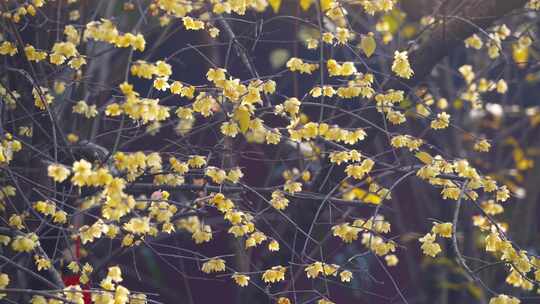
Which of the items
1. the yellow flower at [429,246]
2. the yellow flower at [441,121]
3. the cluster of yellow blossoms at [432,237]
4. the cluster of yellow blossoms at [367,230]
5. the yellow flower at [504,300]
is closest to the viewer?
the yellow flower at [504,300]

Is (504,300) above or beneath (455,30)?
beneath

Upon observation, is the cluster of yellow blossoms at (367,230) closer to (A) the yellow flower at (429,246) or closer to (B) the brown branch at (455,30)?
(A) the yellow flower at (429,246)

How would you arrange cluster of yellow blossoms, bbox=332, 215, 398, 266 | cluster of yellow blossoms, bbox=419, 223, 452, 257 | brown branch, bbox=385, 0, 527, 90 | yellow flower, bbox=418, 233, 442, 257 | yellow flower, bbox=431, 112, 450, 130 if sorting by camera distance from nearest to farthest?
cluster of yellow blossoms, bbox=419, 223, 452, 257, yellow flower, bbox=418, 233, 442, 257, cluster of yellow blossoms, bbox=332, 215, 398, 266, yellow flower, bbox=431, 112, 450, 130, brown branch, bbox=385, 0, 527, 90

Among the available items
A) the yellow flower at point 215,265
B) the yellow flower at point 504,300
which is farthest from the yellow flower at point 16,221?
the yellow flower at point 504,300

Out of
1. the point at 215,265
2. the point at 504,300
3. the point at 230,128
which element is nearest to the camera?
the point at 504,300

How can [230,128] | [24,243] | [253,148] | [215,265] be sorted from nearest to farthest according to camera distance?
[24,243] < [230,128] < [215,265] < [253,148]

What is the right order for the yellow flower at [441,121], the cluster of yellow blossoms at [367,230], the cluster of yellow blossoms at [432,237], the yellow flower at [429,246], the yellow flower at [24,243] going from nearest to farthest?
the yellow flower at [24,243] → the cluster of yellow blossoms at [432,237] → the yellow flower at [429,246] → the cluster of yellow blossoms at [367,230] → the yellow flower at [441,121]

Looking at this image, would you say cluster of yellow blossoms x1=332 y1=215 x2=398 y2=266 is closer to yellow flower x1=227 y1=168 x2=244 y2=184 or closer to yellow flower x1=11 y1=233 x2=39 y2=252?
yellow flower x1=227 y1=168 x2=244 y2=184

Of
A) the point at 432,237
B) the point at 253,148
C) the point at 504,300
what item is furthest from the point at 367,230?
the point at 253,148

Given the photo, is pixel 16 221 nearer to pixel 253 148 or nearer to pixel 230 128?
pixel 230 128

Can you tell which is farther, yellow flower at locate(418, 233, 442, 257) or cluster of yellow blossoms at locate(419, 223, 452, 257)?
yellow flower at locate(418, 233, 442, 257)

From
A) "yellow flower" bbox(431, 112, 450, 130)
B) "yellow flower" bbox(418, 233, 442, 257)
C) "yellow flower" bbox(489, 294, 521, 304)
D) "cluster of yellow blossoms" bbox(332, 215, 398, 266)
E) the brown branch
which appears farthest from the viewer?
the brown branch

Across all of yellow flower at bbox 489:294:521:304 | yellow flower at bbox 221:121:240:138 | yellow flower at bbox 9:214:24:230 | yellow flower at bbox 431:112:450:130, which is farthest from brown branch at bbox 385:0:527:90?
yellow flower at bbox 9:214:24:230
